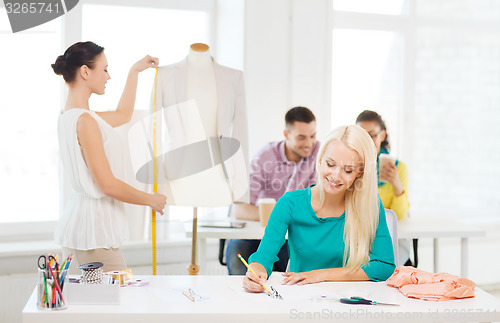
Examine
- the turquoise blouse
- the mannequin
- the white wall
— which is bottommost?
the turquoise blouse

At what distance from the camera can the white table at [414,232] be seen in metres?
3.14

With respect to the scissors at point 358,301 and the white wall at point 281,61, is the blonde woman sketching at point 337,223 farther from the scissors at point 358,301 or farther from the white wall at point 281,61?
the white wall at point 281,61

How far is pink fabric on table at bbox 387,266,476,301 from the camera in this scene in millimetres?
1893

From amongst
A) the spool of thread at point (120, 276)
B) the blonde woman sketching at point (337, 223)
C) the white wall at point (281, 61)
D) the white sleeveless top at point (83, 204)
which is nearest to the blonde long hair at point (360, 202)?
the blonde woman sketching at point (337, 223)

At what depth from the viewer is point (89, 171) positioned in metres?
2.44

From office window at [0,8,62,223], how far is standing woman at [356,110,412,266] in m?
2.04

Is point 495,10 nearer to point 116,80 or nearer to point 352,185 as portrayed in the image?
point 116,80

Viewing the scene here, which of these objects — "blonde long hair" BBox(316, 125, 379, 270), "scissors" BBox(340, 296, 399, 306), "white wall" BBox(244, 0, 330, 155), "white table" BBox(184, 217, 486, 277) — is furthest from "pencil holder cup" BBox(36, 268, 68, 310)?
"white wall" BBox(244, 0, 330, 155)

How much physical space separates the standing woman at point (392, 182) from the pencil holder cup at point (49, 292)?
2134 mm

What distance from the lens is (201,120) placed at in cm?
324

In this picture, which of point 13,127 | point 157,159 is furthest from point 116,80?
point 157,159

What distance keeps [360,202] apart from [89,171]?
108 cm

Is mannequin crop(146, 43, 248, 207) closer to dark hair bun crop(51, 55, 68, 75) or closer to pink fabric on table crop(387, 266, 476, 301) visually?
dark hair bun crop(51, 55, 68, 75)

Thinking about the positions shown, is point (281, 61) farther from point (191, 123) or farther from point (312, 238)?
point (312, 238)
